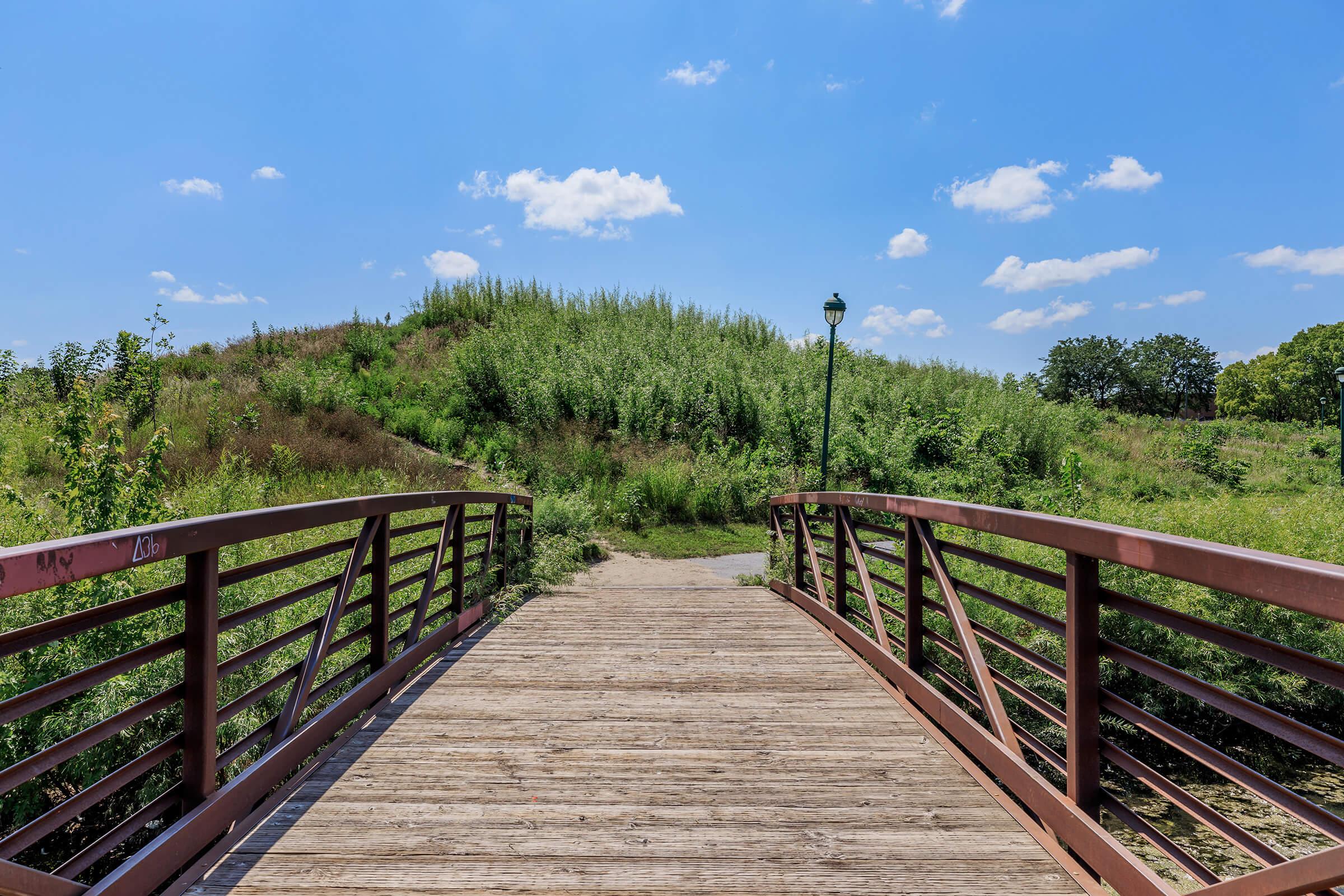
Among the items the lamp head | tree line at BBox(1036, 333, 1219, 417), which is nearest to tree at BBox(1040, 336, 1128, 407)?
tree line at BBox(1036, 333, 1219, 417)

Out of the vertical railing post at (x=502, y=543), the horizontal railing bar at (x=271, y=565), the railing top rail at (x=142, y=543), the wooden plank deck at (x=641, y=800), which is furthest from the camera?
the vertical railing post at (x=502, y=543)

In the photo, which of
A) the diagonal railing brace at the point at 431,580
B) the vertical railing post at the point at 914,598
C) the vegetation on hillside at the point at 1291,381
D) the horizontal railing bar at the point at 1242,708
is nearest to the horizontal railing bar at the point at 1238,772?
the horizontal railing bar at the point at 1242,708

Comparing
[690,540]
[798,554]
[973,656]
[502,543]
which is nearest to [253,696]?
[973,656]

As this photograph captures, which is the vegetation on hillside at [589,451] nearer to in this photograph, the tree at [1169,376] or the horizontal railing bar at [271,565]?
the horizontal railing bar at [271,565]

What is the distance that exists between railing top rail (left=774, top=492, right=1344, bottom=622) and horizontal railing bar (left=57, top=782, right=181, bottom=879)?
0.90 meters

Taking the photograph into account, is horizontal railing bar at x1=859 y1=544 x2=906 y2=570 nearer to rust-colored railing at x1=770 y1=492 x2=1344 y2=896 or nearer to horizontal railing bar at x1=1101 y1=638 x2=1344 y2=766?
rust-colored railing at x1=770 y1=492 x2=1344 y2=896

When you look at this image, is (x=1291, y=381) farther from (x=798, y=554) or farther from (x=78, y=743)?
(x=78, y=743)

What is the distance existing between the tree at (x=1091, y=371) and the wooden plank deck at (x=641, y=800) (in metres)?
74.2

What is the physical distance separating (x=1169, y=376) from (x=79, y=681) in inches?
3715

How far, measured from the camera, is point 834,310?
11.5 m

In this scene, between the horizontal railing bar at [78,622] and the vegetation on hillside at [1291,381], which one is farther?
the vegetation on hillside at [1291,381]

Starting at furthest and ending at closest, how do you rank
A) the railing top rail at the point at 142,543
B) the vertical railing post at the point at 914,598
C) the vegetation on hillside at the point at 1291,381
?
1. the vegetation on hillside at the point at 1291,381
2. the vertical railing post at the point at 914,598
3. the railing top rail at the point at 142,543

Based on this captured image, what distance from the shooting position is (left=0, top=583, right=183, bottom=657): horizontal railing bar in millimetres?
1601

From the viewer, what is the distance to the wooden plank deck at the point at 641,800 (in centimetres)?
212
